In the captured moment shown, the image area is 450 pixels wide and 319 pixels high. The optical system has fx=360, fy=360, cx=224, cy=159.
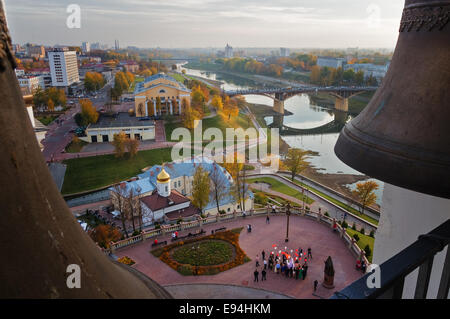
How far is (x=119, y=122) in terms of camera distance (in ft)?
116

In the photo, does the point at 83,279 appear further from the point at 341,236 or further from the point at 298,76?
the point at 298,76

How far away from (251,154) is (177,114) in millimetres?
13910

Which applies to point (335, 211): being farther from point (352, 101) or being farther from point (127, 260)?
point (352, 101)

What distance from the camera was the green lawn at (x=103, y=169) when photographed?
22.9 m

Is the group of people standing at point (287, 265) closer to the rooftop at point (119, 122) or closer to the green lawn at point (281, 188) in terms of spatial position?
the green lawn at point (281, 188)

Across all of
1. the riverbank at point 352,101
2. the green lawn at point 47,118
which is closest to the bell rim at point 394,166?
the green lawn at point 47,118

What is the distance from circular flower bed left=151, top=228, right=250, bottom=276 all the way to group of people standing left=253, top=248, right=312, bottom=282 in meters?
0.88

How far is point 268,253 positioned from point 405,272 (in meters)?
12.0

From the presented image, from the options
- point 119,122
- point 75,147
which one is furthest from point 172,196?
point 119,122

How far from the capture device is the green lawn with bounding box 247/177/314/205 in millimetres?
21136

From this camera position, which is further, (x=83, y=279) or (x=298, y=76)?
(x=298, y=76)

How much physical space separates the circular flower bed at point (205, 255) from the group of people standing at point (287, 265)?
0.88 meters

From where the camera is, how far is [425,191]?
6.28ft
